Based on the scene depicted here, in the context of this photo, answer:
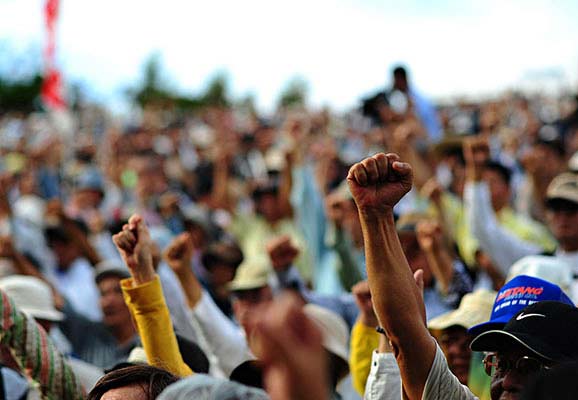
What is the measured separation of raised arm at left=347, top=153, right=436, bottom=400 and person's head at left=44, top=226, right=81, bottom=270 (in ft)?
14.2

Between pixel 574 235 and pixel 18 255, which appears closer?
pixel 574 235

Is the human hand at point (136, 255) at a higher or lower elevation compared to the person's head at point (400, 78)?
lower

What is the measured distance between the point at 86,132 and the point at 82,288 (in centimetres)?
1329

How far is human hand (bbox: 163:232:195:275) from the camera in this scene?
11.4 feet

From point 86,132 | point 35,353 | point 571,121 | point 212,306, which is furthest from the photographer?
point 86,132

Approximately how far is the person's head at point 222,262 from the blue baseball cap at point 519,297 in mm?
2887

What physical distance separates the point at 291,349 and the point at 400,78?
524cm

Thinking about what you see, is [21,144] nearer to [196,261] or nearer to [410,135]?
[196,261]

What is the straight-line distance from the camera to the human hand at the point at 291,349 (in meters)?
1.21

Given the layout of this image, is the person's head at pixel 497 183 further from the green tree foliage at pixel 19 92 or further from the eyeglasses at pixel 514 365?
the green tree foliage at pixel 19 92

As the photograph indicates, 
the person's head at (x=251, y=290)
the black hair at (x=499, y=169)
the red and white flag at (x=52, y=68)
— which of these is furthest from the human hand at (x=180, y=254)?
the red and white flag at (x=52, y=68)

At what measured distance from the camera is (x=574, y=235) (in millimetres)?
4312

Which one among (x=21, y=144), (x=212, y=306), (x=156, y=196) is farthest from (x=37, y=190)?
(x=212, y=306)

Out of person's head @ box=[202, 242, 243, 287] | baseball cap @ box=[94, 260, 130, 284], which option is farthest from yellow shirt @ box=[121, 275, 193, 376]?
person's head @ box=[202, 242, 243, 287]
